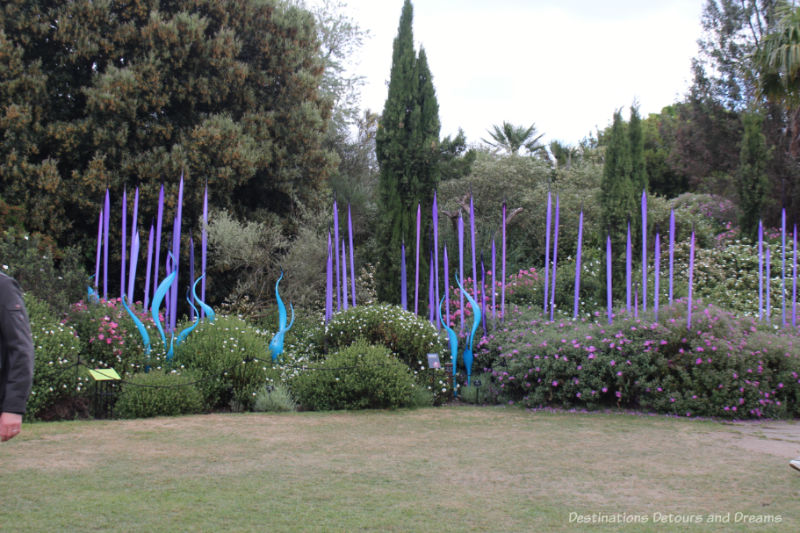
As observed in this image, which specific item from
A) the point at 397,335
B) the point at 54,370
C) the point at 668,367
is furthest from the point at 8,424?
the point at 668,367

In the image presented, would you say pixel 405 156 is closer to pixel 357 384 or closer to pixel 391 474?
pixel 357 384

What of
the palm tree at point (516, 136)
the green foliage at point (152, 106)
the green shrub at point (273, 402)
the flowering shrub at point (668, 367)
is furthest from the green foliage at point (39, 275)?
the palm tree at point (516, 136)

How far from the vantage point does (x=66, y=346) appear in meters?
7.82

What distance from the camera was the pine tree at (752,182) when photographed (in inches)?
627

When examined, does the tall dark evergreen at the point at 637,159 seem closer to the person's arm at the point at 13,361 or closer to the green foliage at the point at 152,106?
the green foliage at the point at 152,106

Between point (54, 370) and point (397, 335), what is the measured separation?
4.27 meters

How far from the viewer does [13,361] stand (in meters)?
3.39

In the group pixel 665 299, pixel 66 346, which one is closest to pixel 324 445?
pixel 66 346

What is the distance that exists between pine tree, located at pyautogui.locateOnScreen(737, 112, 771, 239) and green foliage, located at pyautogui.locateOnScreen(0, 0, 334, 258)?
990 centimetres

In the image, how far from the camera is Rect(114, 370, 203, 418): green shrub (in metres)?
7.73

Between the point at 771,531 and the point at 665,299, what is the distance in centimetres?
876

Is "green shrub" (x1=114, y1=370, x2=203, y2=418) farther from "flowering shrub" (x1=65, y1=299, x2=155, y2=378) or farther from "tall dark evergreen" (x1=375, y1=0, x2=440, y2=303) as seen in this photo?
"tall dark evergreen" (x1=375, y1=0, x2=440, y2=303)

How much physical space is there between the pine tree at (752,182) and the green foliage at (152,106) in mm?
9903

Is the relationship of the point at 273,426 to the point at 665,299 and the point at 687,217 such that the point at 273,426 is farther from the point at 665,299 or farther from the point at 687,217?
the point at 687,217
